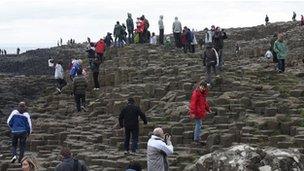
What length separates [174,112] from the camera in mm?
23562

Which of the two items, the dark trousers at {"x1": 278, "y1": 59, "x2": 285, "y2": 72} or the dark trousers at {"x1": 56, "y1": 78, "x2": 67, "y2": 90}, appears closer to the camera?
the dark trousers at {"x1": 278, "y1": 59, "x2": 285, "y2": 72}

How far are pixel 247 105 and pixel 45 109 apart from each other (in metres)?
12.5

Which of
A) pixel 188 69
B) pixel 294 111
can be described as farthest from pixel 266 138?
pixel 188 69

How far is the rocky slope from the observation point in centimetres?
1942

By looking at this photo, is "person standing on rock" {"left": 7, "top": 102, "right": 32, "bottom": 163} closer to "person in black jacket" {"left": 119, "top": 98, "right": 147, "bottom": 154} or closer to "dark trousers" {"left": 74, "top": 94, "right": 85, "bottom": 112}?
"person in black jacket" {"left": 119, "top": 98, "right": 147, "bottom": 154}

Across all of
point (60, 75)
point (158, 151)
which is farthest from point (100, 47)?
point (158, 151)

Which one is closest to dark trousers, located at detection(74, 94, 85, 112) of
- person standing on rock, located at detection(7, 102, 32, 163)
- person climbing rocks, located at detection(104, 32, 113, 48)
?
person standing on rock, located at detection(7, 102, 32, 163)

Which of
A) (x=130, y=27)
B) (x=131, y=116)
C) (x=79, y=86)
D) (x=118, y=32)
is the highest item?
(x=130, y=27)

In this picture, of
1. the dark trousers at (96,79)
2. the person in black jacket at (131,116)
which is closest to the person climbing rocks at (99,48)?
the dark trousers at (96,79)

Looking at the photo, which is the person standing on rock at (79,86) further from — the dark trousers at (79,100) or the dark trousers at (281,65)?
the dark trousers at (281,65)

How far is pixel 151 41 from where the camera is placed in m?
43.8

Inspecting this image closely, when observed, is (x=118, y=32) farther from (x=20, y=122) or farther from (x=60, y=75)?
(x=20, y=122)

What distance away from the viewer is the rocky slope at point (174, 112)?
19422 millimetres

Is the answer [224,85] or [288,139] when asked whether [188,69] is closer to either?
[224,85]
